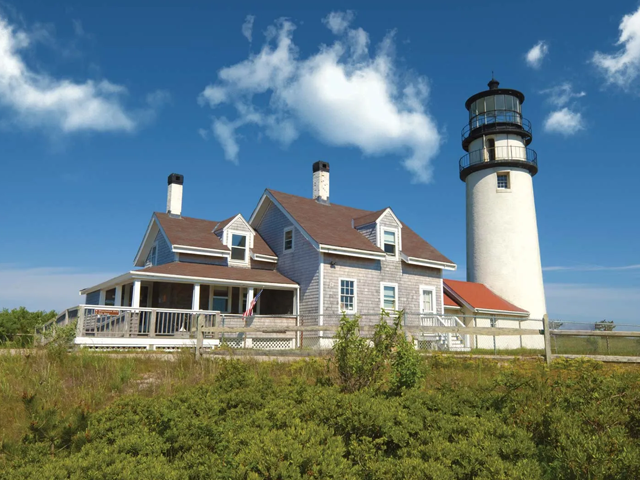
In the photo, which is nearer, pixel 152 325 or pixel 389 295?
pixel 152 325

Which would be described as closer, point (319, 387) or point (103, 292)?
point (319, 387)

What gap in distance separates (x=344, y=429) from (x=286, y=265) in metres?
18.9

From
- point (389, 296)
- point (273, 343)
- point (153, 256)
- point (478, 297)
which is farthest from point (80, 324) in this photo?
point (478, 297)

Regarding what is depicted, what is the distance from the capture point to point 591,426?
18.7ft

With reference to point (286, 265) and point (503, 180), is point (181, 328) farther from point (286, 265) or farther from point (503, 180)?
point (503, 180)

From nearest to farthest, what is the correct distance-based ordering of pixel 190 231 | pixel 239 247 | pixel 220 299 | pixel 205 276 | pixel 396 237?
pixel 205 276, pixel 220 299, pixel 190 231, pixel 239 247, pixel 396 237

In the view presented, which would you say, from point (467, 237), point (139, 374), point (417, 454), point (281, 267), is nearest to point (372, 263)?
point (281, 267)

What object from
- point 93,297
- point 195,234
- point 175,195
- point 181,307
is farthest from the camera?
point 175,195

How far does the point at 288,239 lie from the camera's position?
A: 25.1 metres

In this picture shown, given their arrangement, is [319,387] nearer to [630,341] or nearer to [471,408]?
[471,408]

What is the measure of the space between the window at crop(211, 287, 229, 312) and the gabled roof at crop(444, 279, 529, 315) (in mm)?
12539

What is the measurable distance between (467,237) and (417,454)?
28.6 m

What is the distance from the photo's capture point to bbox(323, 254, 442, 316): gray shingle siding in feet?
75.2

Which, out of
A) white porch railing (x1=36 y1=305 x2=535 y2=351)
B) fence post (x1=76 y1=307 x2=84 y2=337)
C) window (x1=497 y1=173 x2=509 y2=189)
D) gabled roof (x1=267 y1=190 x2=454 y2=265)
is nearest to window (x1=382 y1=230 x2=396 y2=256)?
gabled roof (x1=267 y1=190 x2=454 y2=265)
